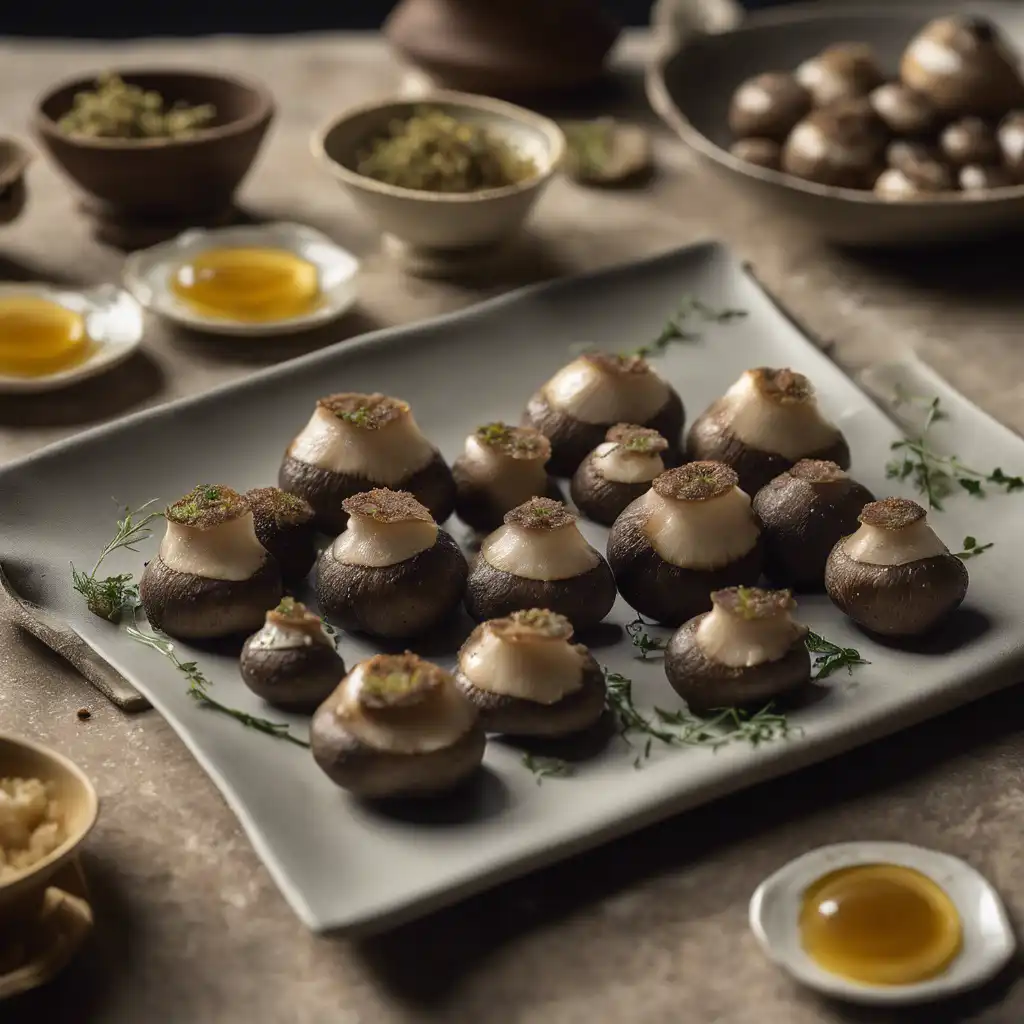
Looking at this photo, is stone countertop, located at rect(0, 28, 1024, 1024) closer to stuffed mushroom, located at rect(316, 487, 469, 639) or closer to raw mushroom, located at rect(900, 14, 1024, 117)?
stuffed mushroom, located at rect(316, 487, 469, 639)

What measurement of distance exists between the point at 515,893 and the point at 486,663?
0.94 ft

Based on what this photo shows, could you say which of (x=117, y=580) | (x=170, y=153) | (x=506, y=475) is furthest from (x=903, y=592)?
(x=170, y=153)

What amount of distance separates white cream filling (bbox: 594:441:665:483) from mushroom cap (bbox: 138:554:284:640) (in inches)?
22.0

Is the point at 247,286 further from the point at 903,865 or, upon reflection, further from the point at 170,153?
the point at 903,865

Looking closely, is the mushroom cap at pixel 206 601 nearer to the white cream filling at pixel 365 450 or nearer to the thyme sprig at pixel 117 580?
the thyme sprig at pixel 117 580

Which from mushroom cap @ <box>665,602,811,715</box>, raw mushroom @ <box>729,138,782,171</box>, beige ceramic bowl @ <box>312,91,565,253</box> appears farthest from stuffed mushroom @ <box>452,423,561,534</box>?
raw mushroom @ <box>729,138,782,171</box>

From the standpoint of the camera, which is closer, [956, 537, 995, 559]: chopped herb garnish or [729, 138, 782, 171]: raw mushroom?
[956, 537, 995, 559]: chopped herb garnish

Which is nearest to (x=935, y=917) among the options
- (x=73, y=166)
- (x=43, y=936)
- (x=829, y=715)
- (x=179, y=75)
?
(x=829, y=715)

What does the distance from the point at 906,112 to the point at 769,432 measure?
1.24 meters

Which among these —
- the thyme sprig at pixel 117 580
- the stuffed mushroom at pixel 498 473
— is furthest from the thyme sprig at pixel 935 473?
the thyme sprig at pixel 117 580

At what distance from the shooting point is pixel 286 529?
217 cm

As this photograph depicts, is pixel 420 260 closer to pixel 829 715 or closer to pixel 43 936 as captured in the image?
pixel 829 715

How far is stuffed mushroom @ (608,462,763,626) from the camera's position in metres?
2.08

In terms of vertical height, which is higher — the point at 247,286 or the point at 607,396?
the point at 607,396
